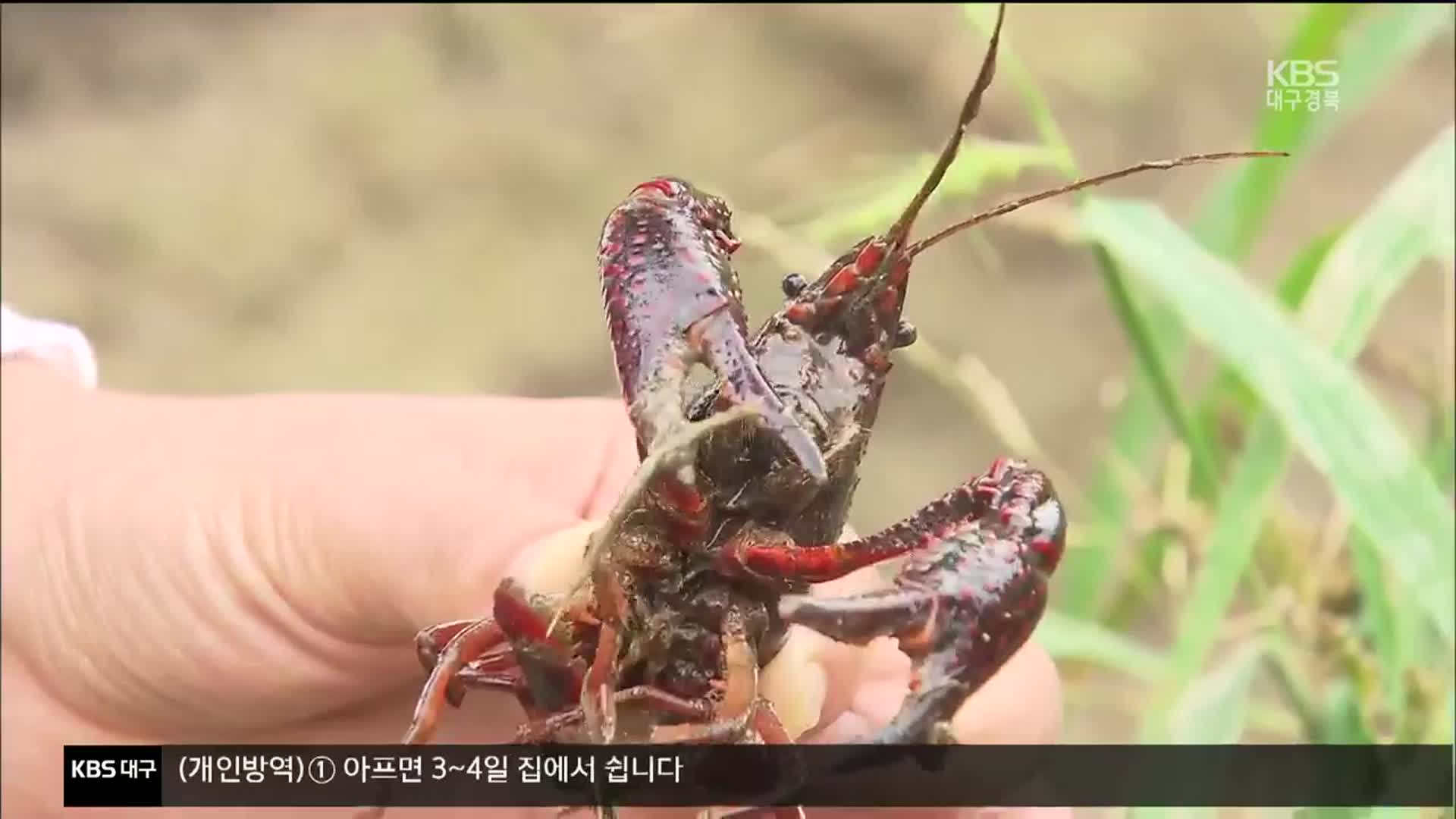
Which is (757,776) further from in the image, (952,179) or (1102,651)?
(1102,651)

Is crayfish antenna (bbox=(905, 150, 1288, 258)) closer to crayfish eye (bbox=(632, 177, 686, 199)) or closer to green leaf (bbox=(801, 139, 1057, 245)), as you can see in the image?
crayfish eye (bbox=(632, 177, 686, 199))

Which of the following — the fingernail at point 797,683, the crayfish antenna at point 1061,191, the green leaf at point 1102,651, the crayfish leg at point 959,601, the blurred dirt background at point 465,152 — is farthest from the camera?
the blurred dirt background at point 465,152

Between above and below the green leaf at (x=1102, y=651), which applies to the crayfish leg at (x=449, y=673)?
below

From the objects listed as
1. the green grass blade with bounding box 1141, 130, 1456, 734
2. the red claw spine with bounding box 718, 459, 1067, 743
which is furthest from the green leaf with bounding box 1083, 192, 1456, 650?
the red claw spine with bounding box 718, 459, 1067, 743

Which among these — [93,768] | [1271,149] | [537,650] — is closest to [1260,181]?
[1271,149]

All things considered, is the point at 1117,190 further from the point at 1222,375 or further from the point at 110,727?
the point at 110,727

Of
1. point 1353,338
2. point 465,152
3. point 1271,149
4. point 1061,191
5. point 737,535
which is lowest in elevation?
point 737,535

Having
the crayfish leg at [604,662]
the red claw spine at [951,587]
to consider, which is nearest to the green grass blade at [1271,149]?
the red claw spine at [951,587]

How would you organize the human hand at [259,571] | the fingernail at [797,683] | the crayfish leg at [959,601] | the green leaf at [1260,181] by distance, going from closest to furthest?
the crayfish leg at [959,601]
the fingernail at [797,683]
the human hand at [259,571]
the green leaf at [1260,181]

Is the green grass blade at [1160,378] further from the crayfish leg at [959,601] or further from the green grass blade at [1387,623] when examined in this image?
the crayfish leg at [959,601]
